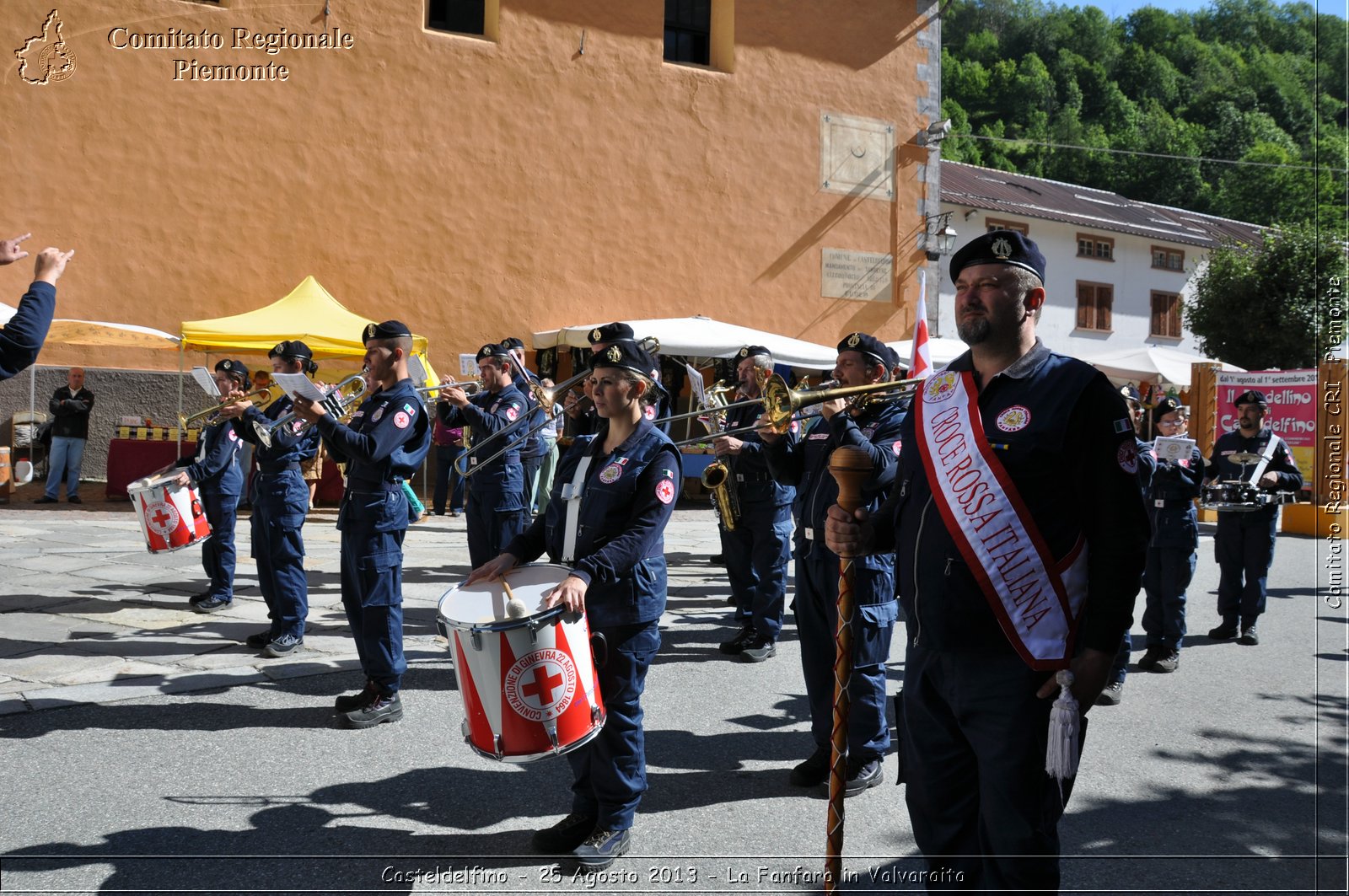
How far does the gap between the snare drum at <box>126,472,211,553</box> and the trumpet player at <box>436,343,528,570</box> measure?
6.54 ft

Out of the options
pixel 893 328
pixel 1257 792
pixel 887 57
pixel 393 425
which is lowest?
pixel 1257 792

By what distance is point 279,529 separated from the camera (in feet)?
22.7

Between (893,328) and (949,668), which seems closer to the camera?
(949,668)

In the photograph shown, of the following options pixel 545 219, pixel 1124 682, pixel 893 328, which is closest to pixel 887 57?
pixel 893 328

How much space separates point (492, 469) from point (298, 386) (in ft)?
7.60

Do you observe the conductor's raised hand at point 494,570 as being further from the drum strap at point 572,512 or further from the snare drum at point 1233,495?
the snare drum at point 1233,495

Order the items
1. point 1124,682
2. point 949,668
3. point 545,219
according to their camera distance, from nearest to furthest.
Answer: point 949,668 → point 1124,682 → point 545,219

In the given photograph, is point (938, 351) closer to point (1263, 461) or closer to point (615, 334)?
point (1263, 461)

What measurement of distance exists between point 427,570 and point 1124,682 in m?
6.43

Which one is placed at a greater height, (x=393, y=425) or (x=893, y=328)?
(x=893, y=328)

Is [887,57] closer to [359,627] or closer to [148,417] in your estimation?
[148,417]

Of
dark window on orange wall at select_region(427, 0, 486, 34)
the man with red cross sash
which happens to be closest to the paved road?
the man with red cross sash

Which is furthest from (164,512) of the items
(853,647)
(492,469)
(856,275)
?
(856,275)

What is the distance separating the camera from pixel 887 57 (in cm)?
2053
